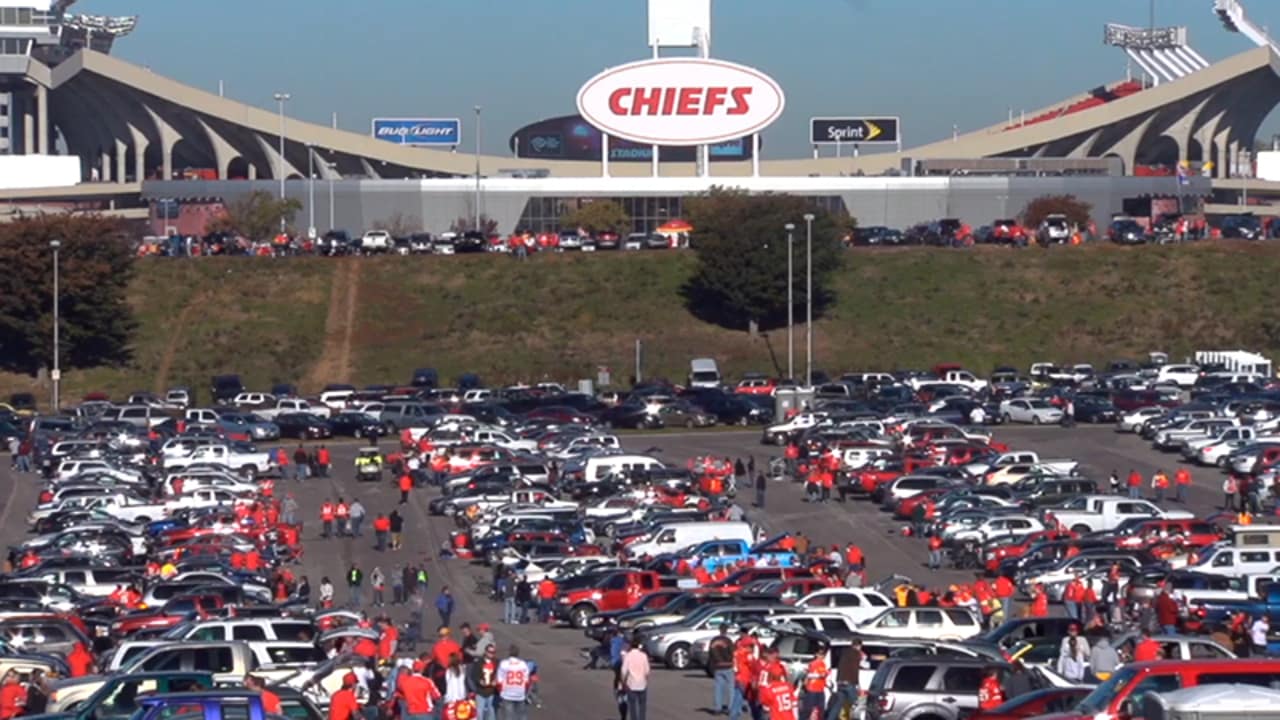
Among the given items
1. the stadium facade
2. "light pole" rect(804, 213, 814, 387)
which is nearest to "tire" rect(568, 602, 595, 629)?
"light pole" rect(804, 213, 814, 387)

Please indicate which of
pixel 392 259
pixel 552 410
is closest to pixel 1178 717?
pixel 552 410

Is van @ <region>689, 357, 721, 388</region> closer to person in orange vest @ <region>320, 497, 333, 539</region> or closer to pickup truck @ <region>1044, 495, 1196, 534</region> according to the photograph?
person in orange vest @ <region>320, 497, 333, 539</region>

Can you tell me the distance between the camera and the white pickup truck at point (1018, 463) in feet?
162

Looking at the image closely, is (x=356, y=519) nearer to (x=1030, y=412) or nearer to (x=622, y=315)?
(x=1030, y=412)

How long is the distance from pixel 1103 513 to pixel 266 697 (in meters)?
26.2

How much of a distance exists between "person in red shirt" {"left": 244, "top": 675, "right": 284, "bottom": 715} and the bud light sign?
115 metres

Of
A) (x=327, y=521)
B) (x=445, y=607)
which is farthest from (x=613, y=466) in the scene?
(x=445, y=607)

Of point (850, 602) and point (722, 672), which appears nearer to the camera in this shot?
point (722, 672)

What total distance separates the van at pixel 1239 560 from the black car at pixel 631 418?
29651mm

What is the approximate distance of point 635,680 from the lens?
74.1 feet

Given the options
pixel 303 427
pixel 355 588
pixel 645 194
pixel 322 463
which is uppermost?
pixel 645 194

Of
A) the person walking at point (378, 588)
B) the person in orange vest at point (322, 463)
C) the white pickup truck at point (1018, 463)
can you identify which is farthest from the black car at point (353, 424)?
the person walking at point (378, 588)

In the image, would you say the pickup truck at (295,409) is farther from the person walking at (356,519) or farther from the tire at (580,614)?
the tire at (580,614)

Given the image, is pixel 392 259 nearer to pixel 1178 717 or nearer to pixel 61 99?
pixel 61 99
